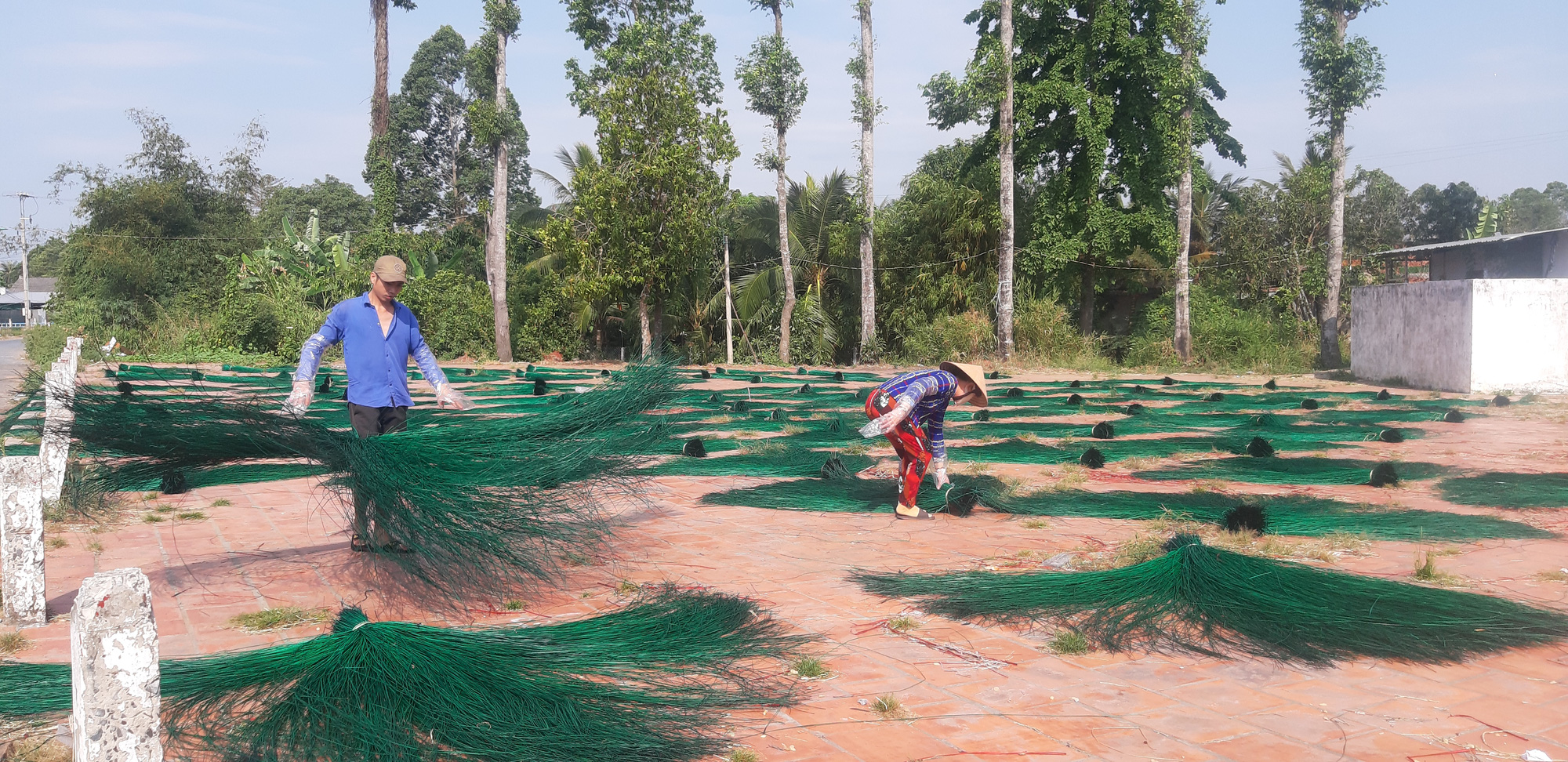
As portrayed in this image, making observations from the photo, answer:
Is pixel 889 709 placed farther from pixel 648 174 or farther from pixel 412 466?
pixel 648 174

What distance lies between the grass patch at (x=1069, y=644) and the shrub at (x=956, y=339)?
884 inches

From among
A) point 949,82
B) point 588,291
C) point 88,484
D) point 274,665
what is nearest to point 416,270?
point 588,291

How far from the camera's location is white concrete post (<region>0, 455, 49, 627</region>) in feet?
15.4

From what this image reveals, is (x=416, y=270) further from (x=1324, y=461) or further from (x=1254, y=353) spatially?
(x=1324, y=461)

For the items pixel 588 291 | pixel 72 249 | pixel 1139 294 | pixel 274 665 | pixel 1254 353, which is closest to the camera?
pixel 274 665

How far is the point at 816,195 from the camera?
31406 mm

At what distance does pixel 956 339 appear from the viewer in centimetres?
2762

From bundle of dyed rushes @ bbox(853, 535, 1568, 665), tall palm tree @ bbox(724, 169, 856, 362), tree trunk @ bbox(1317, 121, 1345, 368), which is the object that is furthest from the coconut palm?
bundle of dyed rushes @ bbox(853, 535, 1568, 665)

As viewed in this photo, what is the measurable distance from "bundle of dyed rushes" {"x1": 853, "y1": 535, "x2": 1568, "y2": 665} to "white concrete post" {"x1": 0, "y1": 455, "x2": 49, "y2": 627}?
13.1ft

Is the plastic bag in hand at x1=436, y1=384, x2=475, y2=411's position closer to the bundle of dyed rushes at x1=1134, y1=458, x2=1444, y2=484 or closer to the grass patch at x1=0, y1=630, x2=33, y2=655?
the grass patch at x1=0, y1=630, x2=33, y2=655

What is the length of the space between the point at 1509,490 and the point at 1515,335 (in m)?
11.1

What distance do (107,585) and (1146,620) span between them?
3951 mm

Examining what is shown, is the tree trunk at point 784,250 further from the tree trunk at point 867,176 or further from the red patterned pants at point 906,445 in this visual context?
the red patterned pants at point 906,445

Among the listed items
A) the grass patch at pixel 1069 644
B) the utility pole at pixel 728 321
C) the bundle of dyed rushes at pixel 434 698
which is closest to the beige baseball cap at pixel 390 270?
the bundle of dyed rushes at pixel 434 698
